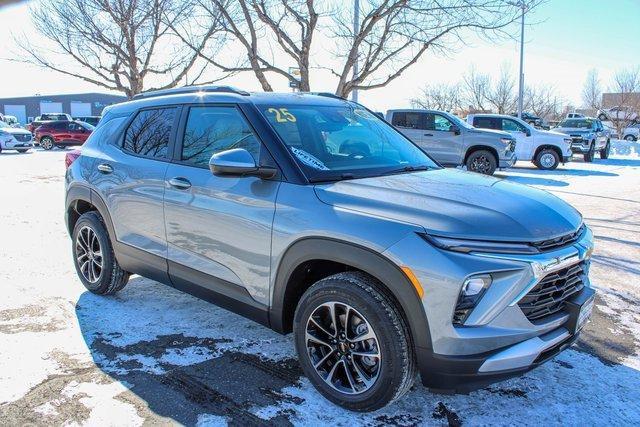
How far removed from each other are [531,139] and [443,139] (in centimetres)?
470

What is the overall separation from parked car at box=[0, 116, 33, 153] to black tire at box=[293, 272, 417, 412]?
2642 cm

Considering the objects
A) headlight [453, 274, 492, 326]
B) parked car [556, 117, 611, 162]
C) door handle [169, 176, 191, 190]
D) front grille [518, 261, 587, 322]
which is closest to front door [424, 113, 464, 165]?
parked car [556, 117, 611, 162]

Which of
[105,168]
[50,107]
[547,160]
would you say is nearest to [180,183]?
[105,168]

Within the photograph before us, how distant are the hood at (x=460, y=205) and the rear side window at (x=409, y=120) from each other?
1192 cm

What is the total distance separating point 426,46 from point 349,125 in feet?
29.3

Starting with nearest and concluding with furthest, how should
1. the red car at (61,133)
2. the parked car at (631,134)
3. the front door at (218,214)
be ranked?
1. the front door at (218,214)
2. the red car at (61,133)
3. the parked car at (631,134)

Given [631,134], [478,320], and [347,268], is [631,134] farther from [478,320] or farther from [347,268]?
[478,320]

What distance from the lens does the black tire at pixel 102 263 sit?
4.45m

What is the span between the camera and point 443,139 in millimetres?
14633

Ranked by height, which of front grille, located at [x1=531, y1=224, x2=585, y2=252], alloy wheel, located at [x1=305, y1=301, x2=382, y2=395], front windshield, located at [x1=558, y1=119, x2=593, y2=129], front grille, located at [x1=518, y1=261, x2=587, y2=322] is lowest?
alloy wheel, located at [x1=305, y1=301, x2=382, y2=395]

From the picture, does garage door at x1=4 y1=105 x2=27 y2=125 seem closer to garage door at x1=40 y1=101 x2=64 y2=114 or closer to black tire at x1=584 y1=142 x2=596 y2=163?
garage door at x1=40 y1=101 x2=64 y2=114

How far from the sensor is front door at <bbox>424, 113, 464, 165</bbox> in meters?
14.5

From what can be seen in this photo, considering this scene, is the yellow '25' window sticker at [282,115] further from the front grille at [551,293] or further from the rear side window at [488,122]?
the rear side window at [488,122]

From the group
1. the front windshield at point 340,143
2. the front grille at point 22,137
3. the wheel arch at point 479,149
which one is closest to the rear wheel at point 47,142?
the front grille at point 22,137
